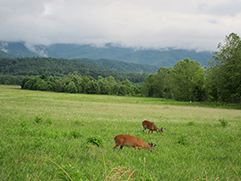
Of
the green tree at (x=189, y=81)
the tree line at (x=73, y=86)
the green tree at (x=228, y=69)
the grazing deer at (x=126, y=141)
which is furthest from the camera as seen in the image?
the tree line at (x=73, y=86)

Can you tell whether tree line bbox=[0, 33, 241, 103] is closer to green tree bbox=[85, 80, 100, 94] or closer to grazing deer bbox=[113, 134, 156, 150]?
green tree bbox=[85, 80, 100, 94]

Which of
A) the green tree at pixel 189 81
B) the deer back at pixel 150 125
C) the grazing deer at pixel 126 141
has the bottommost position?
the deer back at pixel 150 125

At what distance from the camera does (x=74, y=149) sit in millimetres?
6762

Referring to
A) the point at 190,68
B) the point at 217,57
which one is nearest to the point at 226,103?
the point at 217,57

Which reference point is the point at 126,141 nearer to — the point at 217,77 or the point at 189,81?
the point at 217,77

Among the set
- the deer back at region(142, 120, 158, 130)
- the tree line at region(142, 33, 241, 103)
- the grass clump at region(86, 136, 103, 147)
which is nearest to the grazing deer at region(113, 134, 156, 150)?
the grass clump at region(86, 136, 103, 147)

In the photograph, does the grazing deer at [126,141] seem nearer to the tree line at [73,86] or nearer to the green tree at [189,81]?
the green tree at [189,81]

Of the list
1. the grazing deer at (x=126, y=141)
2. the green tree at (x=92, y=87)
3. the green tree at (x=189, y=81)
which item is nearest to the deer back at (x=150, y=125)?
the grazing deer at (x=126, y=141)

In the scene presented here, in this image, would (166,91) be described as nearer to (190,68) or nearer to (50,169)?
(190,68)

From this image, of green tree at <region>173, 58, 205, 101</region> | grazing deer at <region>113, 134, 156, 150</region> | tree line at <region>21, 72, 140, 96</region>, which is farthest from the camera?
tree line at <region>21, 72, 140, 96</region>

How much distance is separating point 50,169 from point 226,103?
54244mm

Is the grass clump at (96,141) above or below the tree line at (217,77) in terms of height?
below

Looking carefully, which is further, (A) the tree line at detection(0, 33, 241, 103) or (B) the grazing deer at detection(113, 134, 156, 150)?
(A) the tree line at detection(0, 33, 241, 103)

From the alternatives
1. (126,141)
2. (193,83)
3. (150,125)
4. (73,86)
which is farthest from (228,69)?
(73,86)
